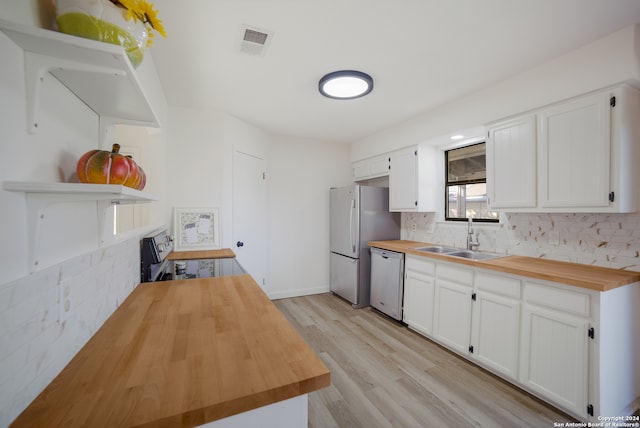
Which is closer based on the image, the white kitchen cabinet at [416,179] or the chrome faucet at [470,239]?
the chrome faucet at [470,239]

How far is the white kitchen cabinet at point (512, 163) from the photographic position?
208cm

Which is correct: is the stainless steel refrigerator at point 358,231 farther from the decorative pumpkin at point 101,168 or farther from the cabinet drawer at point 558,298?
the decorative pumpkin at point 101,168

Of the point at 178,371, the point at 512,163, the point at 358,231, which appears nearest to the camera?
the point at 178,371

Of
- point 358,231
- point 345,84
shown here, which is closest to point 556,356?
point 358,231

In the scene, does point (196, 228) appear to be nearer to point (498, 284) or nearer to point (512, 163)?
point (498, 284)

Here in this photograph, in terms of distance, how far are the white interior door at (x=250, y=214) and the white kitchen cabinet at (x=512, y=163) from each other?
8.69 feet

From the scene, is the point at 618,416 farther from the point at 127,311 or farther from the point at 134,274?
the point at 134,274

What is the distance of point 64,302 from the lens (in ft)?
2.53

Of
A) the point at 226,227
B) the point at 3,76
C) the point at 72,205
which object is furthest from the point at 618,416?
the point at 226,227

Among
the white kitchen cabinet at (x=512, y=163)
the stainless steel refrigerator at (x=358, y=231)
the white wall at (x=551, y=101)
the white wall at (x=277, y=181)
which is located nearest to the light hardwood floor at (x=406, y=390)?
the stainless steel refrigerator at (x=358, y=231)

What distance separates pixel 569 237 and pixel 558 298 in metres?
0.70

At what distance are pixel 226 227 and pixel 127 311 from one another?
6.11 ft

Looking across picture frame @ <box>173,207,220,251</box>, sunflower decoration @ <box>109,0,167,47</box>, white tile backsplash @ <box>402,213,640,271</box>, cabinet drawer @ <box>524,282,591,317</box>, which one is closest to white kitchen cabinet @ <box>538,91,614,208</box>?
white tile backsplash @ <box>402,213,640,271</box>

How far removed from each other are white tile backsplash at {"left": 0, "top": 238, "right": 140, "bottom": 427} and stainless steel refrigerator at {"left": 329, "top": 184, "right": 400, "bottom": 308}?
2.83 meters
